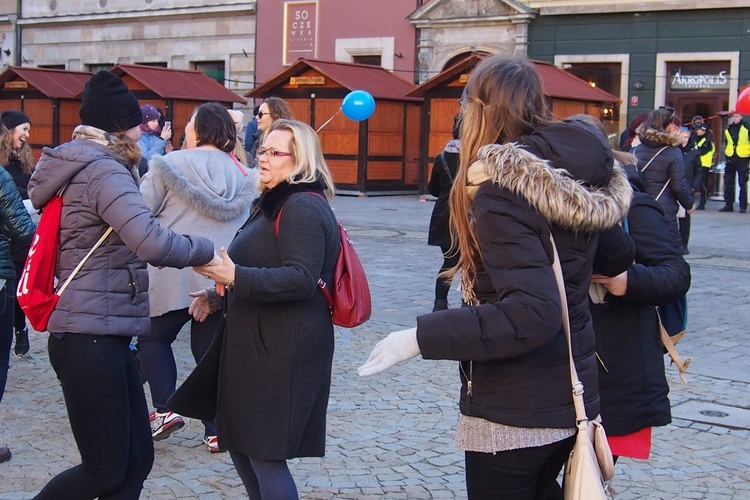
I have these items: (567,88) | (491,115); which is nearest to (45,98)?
(567,88)

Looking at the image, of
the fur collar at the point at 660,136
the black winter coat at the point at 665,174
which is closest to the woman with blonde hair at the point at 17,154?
the fur collar at the point at 660,136

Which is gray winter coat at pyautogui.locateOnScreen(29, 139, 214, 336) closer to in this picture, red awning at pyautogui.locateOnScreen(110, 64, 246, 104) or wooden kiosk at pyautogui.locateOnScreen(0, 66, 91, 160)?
red awning at pyautogui.locateOnScreen(110, 64, 246, 104)

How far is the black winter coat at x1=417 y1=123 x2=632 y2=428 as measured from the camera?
102 inches

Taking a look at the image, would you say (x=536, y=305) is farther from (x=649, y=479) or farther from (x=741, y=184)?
(x=741, y=184)

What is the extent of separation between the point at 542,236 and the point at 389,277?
8.42 m

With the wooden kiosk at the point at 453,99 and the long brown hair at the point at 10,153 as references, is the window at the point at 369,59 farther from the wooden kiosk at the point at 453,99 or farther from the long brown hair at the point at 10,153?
the long brown hair at the point at 10,153

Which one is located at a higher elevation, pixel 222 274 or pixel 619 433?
pixel 222 274

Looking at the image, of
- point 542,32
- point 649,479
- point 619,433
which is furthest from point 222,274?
point 542,32

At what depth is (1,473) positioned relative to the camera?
4.93 metres

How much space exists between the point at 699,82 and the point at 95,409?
797 inches

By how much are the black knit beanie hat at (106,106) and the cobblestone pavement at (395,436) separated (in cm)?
175

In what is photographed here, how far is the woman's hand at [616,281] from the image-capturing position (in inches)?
124

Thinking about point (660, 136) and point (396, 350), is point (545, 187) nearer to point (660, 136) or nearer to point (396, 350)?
point (396, 350)

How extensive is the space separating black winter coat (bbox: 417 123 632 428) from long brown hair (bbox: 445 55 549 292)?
A: 0.06 m
